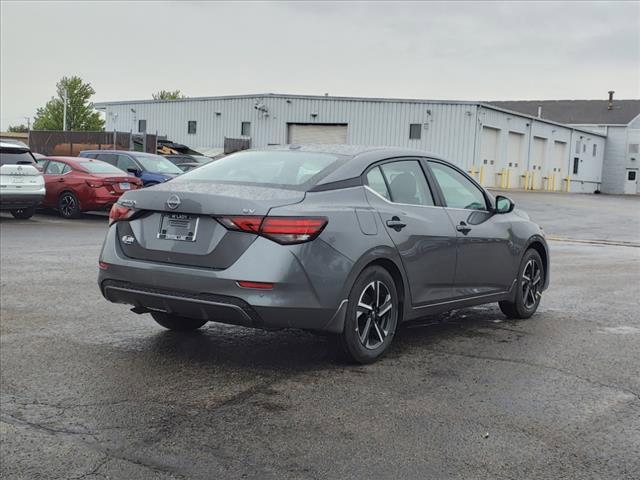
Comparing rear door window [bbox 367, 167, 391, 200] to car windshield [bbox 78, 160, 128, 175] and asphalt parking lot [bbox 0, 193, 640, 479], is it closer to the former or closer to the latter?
asphalt parking lot [bbox 0, 193, 640, 479]

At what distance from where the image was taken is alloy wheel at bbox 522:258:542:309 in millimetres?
7676

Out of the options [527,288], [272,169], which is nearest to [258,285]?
[272,169]

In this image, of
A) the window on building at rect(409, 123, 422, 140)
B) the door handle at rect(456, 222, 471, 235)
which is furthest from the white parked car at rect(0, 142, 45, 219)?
the window on building at rect(409, 123, 422, 140)

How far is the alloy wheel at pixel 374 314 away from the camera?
219 inches

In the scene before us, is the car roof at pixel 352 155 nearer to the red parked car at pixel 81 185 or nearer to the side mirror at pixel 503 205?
the side mirror at pixel 503 205

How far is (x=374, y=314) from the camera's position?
18.6 feet

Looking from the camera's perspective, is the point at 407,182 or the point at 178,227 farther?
the point at 407,182

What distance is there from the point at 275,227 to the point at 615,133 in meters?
67.0

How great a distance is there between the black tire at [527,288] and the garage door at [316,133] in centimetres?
3604

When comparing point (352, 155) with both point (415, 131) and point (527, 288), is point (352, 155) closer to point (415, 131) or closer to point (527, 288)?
point (527, 288)

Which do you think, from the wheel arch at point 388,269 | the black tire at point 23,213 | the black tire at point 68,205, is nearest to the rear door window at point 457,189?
the wheel arch at point 388,269

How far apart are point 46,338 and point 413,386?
9.89ft

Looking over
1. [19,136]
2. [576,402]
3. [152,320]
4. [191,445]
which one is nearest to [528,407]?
[576,402]

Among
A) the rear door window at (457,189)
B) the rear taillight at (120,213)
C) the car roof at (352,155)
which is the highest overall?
the car roof at (352,155)
